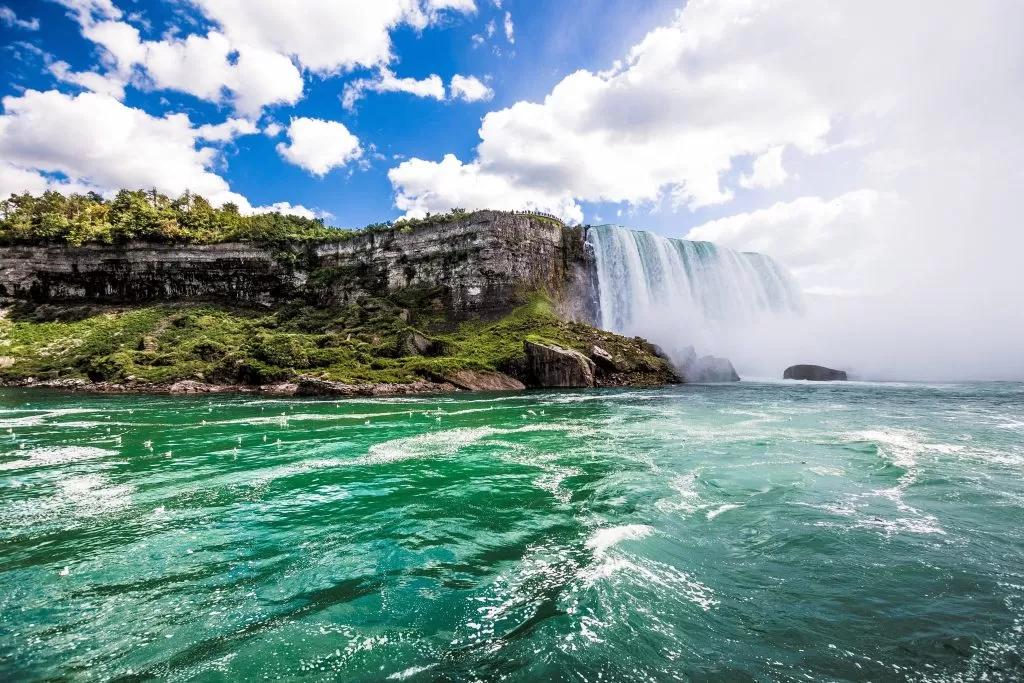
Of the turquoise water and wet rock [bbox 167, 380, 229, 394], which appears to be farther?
wet rock [bbox 167, 380, 229, 394]

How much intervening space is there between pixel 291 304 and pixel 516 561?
221ft

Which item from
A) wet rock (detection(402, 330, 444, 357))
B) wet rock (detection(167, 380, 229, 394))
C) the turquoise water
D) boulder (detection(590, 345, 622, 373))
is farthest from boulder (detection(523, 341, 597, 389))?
wet rock (detection(167, 380, 229, 394))

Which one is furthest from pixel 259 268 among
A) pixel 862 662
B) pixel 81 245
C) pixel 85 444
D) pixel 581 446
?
pixel 862 662

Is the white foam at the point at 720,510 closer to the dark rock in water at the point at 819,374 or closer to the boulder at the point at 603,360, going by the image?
the boulder at the point at 603,360

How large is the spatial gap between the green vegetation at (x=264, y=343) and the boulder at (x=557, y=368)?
1995mm

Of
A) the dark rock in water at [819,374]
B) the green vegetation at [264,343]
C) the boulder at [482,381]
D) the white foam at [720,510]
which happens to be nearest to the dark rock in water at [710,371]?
the green vegetation at [264,343]

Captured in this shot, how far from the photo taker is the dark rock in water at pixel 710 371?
47562mm

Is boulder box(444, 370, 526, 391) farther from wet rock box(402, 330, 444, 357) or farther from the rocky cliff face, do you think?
the rocky cliff face

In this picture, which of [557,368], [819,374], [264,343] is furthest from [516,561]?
[819,374]

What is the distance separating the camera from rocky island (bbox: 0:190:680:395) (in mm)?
41594

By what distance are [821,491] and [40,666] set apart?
13195mm

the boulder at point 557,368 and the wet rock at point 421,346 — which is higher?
the wet rock at point 421,346

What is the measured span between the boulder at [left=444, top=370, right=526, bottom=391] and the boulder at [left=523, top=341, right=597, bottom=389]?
6.66 ft

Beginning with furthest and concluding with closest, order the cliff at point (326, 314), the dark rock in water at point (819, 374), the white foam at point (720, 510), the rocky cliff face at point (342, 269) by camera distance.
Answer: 1. the rocky cliff face at point (342, 269)
2. the dark rock in water at point (819, 374)
3. the cliff at point (326, 314)
4. the white foam at point (720, 510)
